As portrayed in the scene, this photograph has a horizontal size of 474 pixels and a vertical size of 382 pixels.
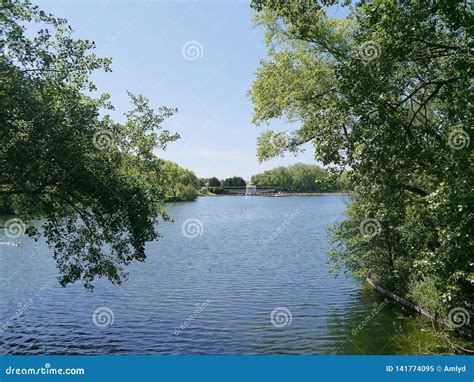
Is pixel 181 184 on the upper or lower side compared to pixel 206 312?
upper

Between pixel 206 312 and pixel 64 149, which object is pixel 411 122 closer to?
pixel 64 149

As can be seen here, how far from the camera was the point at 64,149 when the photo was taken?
14492 millimetres

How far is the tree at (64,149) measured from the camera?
14.0 meters

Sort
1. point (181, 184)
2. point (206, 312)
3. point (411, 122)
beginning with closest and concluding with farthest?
point (411, 122), point (206, 312), point (181, 184)

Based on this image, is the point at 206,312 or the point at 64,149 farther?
the point at 206,312

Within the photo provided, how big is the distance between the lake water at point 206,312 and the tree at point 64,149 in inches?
212

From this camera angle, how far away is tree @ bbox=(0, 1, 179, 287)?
14.0 metres

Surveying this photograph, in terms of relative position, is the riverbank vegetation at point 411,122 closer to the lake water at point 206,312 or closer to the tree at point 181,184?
the lake water at point 206,312

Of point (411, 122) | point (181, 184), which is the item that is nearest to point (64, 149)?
point (411, 122)

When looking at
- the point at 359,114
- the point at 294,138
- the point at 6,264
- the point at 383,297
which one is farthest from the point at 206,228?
the point at 359,114

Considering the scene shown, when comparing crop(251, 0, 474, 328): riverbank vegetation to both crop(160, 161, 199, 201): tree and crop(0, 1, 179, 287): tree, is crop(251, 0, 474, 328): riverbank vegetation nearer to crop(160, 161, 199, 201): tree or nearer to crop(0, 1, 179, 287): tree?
crop(0, 1, 179, 287): tree

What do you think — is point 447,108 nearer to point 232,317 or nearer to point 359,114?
point 359,114

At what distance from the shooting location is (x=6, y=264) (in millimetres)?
37125

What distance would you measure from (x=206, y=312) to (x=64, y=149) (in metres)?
13.6
